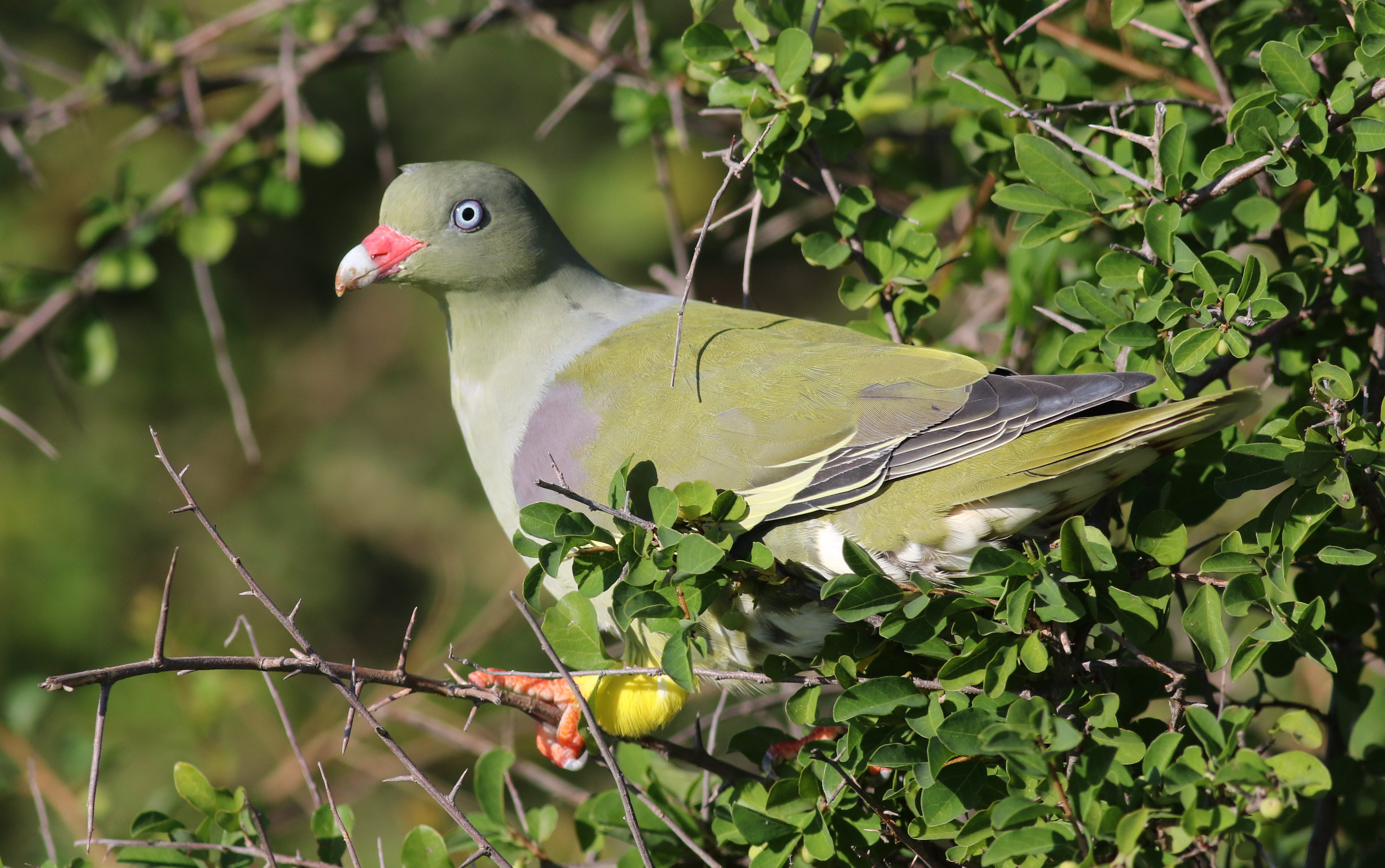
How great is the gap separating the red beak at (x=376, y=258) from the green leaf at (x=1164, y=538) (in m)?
2.11

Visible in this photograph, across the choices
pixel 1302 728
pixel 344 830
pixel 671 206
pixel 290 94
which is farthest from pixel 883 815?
pixel 290 94

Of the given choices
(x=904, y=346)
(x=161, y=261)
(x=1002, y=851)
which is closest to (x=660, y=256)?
(x=161, y=261)

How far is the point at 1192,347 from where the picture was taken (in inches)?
85.6

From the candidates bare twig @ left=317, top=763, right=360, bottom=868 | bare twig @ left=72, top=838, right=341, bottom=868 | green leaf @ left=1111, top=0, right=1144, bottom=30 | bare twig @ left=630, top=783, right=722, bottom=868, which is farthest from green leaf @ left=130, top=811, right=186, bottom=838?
green leaf @ left=1111, top=0, right=1144, bottom=30

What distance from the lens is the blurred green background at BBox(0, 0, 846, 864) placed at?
485 cm

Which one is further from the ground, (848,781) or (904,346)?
(904,346)

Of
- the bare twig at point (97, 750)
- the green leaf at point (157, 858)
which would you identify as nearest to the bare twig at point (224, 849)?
the green leaf at point (157, 858)

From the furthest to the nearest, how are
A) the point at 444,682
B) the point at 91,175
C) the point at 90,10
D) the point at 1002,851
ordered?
the point at 91,175
the point at 90,10
the point at 444,682
the point at 1002,851

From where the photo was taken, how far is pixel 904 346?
2.77 metres

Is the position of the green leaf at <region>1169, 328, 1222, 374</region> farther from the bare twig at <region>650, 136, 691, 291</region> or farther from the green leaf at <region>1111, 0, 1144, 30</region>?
the bare twig at <region>650, 136, 691, 291</region>

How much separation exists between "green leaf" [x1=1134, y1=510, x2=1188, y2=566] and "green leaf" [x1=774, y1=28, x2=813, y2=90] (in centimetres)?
127

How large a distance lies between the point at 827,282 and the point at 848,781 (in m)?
5.28

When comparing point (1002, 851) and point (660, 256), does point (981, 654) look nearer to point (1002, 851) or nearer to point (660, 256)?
point (1002, 851)

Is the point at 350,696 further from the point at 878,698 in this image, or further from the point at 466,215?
the point at 466,215
